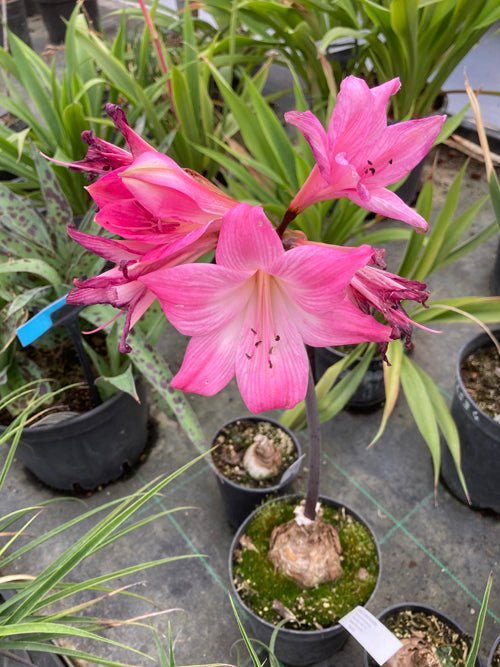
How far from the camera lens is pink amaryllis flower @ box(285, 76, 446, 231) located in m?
0.56

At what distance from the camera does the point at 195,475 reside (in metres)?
1.70

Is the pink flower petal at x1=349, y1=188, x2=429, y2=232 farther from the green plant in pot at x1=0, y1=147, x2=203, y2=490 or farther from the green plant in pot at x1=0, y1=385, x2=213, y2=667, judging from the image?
the green plant in pot at x1=0, y1=147, x2=203, y2=490

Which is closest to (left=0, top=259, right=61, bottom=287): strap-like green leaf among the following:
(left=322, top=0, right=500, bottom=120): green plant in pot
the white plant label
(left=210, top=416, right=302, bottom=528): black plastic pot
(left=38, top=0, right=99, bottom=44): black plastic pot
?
(left=210, top=416, right=302, bottom=528): black plastic pot

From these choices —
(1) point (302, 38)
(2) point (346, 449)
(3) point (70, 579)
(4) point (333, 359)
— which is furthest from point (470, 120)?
(3) point (70, 579)

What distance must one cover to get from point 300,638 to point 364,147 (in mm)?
997

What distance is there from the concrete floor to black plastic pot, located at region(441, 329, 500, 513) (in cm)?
8

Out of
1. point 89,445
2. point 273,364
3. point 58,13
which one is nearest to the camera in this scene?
point 273,364

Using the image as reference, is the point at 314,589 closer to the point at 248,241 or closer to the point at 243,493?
the point at 243,493

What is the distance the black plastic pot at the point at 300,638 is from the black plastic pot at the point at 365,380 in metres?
0.50

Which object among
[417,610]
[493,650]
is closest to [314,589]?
[417,610]

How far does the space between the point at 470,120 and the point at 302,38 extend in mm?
1145

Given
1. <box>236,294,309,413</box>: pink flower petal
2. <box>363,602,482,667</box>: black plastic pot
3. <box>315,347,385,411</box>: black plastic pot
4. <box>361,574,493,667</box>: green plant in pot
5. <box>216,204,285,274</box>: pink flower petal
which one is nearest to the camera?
<box>216,204,285,274</box>: pink flower petal

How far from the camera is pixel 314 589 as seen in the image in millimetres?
1157

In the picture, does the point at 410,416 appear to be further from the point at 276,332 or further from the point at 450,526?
the point at 276,332
